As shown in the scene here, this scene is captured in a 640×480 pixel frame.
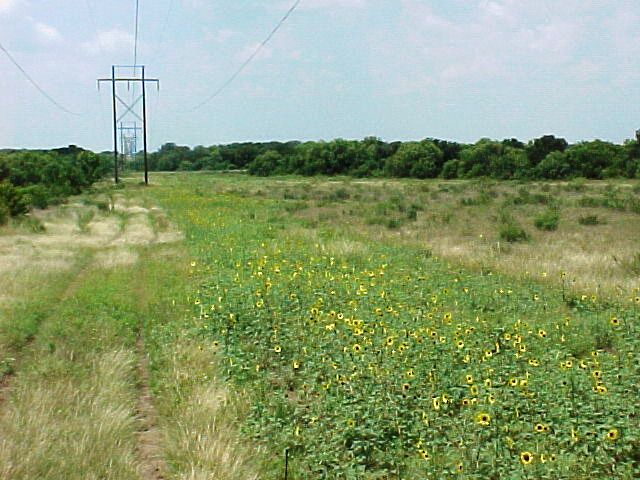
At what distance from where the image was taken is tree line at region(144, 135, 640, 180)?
217ft

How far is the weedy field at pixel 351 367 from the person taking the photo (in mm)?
5043

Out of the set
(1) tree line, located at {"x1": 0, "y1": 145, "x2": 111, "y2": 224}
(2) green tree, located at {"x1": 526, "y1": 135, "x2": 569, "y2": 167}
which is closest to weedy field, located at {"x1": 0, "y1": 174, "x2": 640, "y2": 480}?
(1) tree line, located at {"x1": 0, "y1": 145, "x2": 111, "y2": 224}

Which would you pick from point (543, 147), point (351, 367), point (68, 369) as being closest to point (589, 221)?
point (351, 367)

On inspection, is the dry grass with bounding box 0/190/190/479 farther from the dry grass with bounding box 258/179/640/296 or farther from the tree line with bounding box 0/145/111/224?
the tree line with bounding box 0/145/111/224

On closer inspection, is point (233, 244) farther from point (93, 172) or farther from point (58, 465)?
point (93, 172)

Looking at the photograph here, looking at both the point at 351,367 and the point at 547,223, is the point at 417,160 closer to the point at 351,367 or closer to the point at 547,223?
the point at 547,223

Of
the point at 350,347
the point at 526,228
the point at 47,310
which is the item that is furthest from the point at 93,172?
the point at 350,347

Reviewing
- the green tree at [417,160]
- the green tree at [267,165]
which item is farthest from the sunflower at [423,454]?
the green tree at [267,165]

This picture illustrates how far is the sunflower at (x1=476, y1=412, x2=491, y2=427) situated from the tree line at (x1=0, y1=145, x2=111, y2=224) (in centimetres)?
2257

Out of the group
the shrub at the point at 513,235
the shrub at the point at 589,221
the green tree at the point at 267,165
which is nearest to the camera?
the shrub at the point at 513,235

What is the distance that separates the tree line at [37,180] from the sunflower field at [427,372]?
18.9 meters

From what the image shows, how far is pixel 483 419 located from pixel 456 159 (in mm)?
79875

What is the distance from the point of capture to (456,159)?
8325 cm

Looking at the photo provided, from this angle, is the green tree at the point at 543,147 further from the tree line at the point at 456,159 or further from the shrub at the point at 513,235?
the shrub at the point at 513,235
